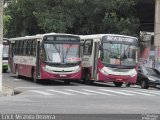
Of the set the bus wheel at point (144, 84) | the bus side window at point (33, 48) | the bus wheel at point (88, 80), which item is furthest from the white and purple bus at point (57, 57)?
the bus wheel at point (144, 84)

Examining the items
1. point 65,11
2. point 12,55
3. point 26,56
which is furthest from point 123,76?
point 65,11

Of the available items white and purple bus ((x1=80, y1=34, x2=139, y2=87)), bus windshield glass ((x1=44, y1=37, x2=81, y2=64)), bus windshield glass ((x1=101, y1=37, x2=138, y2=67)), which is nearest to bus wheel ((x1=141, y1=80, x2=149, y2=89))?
white and purple bus ((x1=80, y1=34, x2=139, y2=87))

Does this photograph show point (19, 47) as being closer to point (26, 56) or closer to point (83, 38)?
point (26, 56)

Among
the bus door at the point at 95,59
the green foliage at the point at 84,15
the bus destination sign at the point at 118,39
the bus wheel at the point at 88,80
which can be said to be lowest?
the bus wheel at the point at 88,80

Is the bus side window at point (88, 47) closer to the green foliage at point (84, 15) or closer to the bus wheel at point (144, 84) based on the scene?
the bus wheel at point (144, 84)

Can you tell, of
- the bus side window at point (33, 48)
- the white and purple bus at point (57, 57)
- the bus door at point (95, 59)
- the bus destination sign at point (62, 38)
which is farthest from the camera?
the bus side window at point (33, 48)

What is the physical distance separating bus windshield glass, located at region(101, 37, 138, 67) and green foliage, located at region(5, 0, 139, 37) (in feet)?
49.3

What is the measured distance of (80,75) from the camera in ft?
102

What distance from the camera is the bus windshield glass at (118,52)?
99.4 ft

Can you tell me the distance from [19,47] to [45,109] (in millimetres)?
21752

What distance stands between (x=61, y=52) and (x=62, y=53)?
0.08m

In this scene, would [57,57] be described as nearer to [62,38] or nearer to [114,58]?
[62,38]

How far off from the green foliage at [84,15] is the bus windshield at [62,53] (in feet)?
49.1

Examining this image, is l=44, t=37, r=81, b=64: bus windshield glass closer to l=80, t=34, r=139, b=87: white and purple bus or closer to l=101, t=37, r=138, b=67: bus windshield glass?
l=80, t=34, r=139, b=87: white and purple bus
